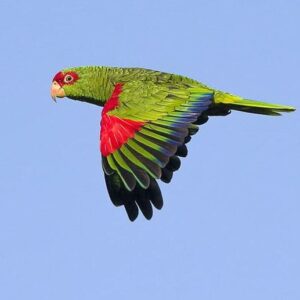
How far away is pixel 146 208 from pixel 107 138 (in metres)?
1.31

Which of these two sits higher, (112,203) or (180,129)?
(180,129)

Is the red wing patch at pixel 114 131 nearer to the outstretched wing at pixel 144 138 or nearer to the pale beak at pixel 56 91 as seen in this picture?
the outstretched wing at pixel 144 138

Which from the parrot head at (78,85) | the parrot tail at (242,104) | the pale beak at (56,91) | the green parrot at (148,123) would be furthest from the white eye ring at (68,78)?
the parrot tail at (242,104)

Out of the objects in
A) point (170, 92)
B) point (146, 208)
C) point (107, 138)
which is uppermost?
point (170, 92)

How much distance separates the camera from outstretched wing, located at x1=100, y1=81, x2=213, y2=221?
53.5 ft

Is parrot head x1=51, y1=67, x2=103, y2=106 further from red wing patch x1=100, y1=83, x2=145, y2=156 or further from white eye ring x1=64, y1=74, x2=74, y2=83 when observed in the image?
red wing patch x1=100, y1=83, x2=145, y2=156

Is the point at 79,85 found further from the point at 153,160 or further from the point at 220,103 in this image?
the point at 153,160

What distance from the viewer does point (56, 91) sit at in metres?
21.4

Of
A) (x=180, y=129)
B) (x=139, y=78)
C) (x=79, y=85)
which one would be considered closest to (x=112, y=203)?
(x=180, y=129)

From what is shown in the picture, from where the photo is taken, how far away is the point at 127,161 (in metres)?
16.4

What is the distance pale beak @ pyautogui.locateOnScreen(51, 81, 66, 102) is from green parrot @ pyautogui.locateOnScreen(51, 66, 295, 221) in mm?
1353

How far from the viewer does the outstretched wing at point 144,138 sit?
53.5 feet

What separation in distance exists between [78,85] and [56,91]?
2.72ft

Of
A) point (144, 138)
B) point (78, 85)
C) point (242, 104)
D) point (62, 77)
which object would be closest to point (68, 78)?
point (62, 77)
